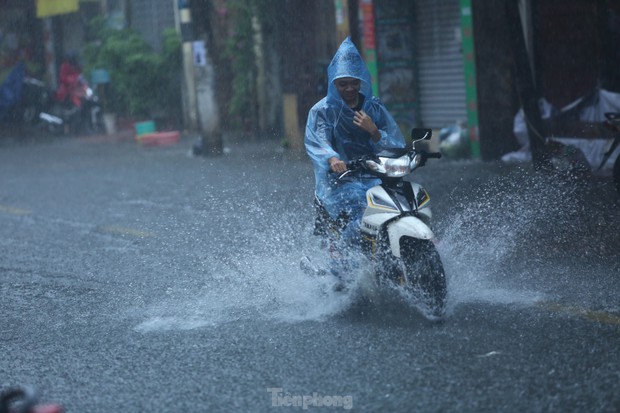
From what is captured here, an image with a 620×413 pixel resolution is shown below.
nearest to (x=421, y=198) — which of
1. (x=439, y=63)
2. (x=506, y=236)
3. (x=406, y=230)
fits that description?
(x=406, y=230)

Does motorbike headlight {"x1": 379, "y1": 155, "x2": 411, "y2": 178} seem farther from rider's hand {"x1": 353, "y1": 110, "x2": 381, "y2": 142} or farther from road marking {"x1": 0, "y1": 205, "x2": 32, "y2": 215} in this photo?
road marking {"x1": 0, "y1": 205, "x2": 32, "y2": 215}

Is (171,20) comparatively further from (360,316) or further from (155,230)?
(360,316)

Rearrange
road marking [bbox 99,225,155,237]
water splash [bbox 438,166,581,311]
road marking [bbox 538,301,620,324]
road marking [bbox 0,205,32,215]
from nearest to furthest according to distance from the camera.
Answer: road marking [bbox 538,301,620,324], water splash [bbox 438,166,581,311], road marking [bbox 99,225,155,237], road marking [bbox 0,205,32,215]

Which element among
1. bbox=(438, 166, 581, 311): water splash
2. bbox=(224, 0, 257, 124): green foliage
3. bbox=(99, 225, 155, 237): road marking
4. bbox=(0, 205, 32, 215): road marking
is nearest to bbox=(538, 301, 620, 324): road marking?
bbox=(438, 166, 581, 311): water splash

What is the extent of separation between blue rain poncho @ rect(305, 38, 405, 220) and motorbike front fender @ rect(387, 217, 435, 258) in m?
0.50

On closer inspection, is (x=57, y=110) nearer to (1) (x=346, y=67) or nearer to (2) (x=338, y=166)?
(1) (x=346, y=67)

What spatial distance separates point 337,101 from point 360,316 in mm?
1300

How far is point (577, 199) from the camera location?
984cm

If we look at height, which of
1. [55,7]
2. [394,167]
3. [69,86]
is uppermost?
[55,7]

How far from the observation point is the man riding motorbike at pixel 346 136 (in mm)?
6340

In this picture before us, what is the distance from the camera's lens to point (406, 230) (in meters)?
5.82

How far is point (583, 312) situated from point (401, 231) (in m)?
1.10

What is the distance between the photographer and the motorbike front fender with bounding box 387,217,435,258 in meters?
5.77
